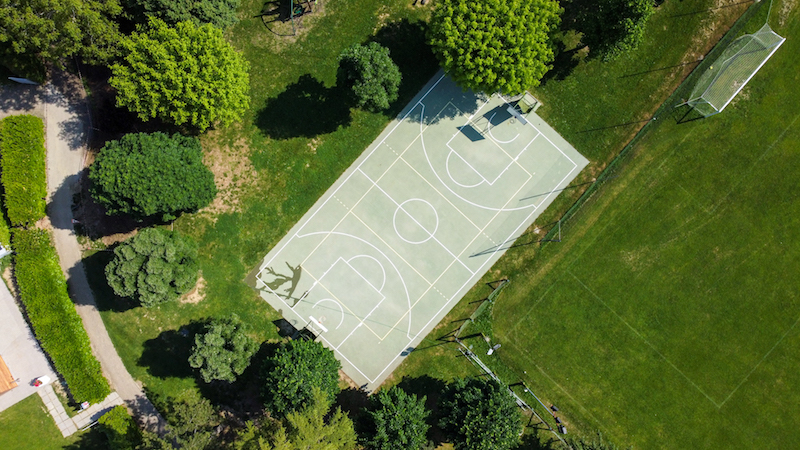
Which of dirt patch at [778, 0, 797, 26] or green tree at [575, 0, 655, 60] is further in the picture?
dirt patch at [778, 0, 797, 26]

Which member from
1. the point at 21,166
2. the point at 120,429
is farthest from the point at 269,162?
the point at 120,429

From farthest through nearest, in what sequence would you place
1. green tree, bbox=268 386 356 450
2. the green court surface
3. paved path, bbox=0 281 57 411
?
1. paved path, bbox=0 281 57 411
2. the green court surface
3. green tree, bbox=268 386 356 450

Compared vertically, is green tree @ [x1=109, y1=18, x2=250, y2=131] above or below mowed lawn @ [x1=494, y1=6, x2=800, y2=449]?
above

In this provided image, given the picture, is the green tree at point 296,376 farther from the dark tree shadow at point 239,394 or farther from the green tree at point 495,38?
the green tree at point 495,38

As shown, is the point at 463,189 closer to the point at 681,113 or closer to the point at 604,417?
the point at 681,113

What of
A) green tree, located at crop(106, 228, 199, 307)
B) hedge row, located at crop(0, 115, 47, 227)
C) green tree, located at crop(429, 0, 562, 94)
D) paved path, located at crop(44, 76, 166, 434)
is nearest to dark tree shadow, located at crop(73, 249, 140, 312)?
paved path, located at crop(44, 76, 166, 434)

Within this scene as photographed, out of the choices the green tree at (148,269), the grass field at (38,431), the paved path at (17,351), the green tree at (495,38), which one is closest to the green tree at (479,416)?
the green tree at (148,269)

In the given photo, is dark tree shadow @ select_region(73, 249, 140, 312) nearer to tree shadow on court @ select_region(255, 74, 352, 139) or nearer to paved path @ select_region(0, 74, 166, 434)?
paved path @ select_region(0, 74, 166, 434)
